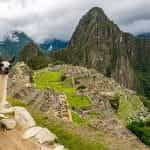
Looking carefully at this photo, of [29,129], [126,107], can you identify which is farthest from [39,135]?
[126,107]

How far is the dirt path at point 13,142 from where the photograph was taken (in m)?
18.9

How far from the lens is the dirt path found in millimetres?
18880

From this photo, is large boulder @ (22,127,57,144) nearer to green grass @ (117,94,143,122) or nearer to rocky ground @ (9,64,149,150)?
rocky ground @ (9,64,149,150)

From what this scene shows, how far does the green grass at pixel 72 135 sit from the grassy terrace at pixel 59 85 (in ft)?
141

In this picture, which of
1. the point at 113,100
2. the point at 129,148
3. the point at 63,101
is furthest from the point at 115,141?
the point at 113,100

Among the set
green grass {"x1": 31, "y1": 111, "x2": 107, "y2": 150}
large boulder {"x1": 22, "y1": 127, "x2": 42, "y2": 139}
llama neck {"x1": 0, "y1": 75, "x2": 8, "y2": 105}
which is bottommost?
green grass {"x1": 31, "y1": 111, "x2": 107, "y2": 150}

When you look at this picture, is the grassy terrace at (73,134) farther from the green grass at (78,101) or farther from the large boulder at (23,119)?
the green grass at (78,101)

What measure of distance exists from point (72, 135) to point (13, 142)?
518cm

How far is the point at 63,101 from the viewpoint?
3872cm

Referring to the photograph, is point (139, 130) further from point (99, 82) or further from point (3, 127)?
point (99, 82)

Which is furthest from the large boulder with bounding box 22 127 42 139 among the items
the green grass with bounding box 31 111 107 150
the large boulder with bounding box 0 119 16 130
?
the green grass with bounding box 31 111 107 150

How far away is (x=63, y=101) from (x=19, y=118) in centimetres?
1728

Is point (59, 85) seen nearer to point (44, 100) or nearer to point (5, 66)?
point (44, 100)

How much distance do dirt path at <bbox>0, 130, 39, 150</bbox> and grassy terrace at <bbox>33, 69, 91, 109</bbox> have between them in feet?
162
